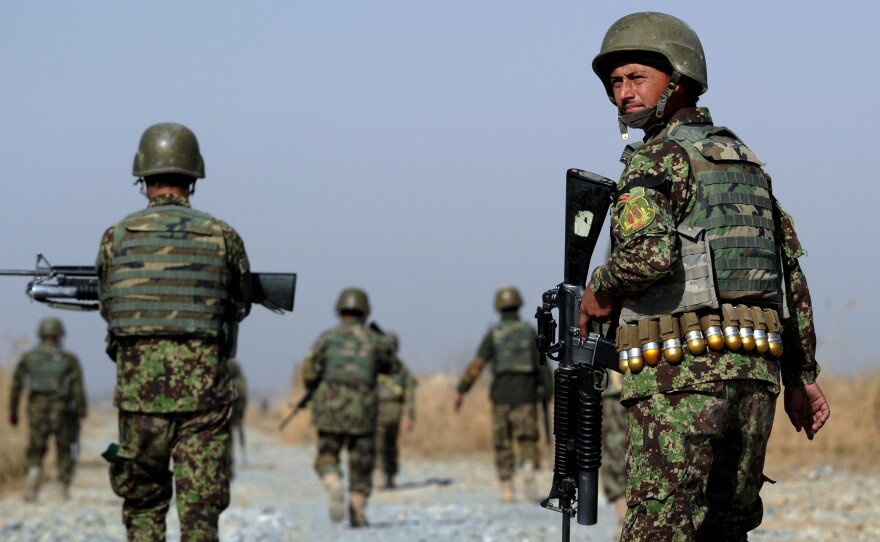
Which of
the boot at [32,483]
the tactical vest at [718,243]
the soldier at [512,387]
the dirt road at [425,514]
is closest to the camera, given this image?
the tactical vest at [718,243]

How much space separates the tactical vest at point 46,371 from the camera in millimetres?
16984

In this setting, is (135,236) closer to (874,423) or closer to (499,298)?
(499,298)

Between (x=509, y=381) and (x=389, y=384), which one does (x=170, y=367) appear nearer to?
(x=509, y=381)

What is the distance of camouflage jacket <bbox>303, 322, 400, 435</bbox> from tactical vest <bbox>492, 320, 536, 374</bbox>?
225 cm

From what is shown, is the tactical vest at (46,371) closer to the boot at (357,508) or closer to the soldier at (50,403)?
the soldier at (50,403)

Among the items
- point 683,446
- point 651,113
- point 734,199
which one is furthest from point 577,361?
point 651,113

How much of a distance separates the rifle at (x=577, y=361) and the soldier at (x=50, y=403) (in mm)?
12686

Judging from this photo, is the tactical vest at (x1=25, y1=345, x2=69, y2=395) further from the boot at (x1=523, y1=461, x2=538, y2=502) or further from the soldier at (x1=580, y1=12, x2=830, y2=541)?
the soldier at (x1=580, y1=12, x2=830, y2=541)

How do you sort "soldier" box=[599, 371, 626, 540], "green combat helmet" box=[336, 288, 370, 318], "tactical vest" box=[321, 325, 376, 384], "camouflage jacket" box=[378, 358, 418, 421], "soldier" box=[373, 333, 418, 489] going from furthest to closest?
"soldier" box=[373, 333, 418, 489], "camouflage jacket" box=[378, 358, 418, 421], "green combat helmet" box=[336, 288, 370, 318], "tactical vest" box=[321, 325, 376, 384], "soldier" box=[599, 371, 626, 540]

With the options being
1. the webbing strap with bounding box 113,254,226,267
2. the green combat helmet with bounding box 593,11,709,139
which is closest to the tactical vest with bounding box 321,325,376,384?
the webbing strap with bounding box 113,254,226,267

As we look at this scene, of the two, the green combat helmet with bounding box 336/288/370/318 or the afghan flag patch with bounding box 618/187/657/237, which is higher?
the green combat helmet with bounding box 336/288/370/318

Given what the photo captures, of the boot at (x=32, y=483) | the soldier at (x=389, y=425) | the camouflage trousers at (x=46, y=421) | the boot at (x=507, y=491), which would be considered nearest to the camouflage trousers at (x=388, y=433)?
the soldier at (x=389, y=425)

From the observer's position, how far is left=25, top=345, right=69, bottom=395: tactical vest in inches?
669

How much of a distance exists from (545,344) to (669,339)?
578 mm
